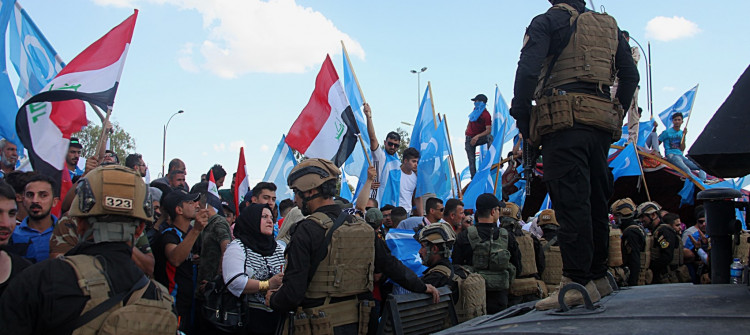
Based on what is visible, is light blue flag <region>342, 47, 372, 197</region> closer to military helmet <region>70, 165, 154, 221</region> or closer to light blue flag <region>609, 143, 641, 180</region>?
military helmet <region>70, 165, 154, 221</region>

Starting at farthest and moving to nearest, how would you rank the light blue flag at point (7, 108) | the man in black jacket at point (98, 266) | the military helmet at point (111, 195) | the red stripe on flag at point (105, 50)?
1. the red stripe on flag at point (105, 50)
2. the light blue flag at point (7, 108)
3. the military helmet at point (111, 195)
4. the man in black jacket at point (98, 266)

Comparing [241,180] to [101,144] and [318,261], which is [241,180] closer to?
[101,144]

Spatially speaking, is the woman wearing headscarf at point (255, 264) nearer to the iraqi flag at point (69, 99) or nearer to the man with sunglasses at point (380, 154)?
the iraqi flag at point (69, 99)

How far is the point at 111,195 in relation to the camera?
2736 mm

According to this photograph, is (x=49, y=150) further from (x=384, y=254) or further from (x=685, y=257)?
(x=685, y=257)

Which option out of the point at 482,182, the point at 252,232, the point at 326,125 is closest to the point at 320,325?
the point at 252,232

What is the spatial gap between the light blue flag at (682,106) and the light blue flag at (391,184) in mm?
11380

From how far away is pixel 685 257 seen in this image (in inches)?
454

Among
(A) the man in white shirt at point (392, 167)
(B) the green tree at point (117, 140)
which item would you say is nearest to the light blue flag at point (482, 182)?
(A) the man in white shirt at point (392, 167)

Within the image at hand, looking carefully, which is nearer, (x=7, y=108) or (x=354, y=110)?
(x=7, y=108)

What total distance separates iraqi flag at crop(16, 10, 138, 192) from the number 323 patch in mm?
3631

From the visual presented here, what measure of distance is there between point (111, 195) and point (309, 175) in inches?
71.1

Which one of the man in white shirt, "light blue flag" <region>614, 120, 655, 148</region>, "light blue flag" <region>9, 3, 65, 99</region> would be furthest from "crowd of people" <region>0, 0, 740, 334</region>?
"light blue flag" <region>614, 120, 655, 148</region>

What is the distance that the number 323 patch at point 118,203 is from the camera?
2.71 meters
